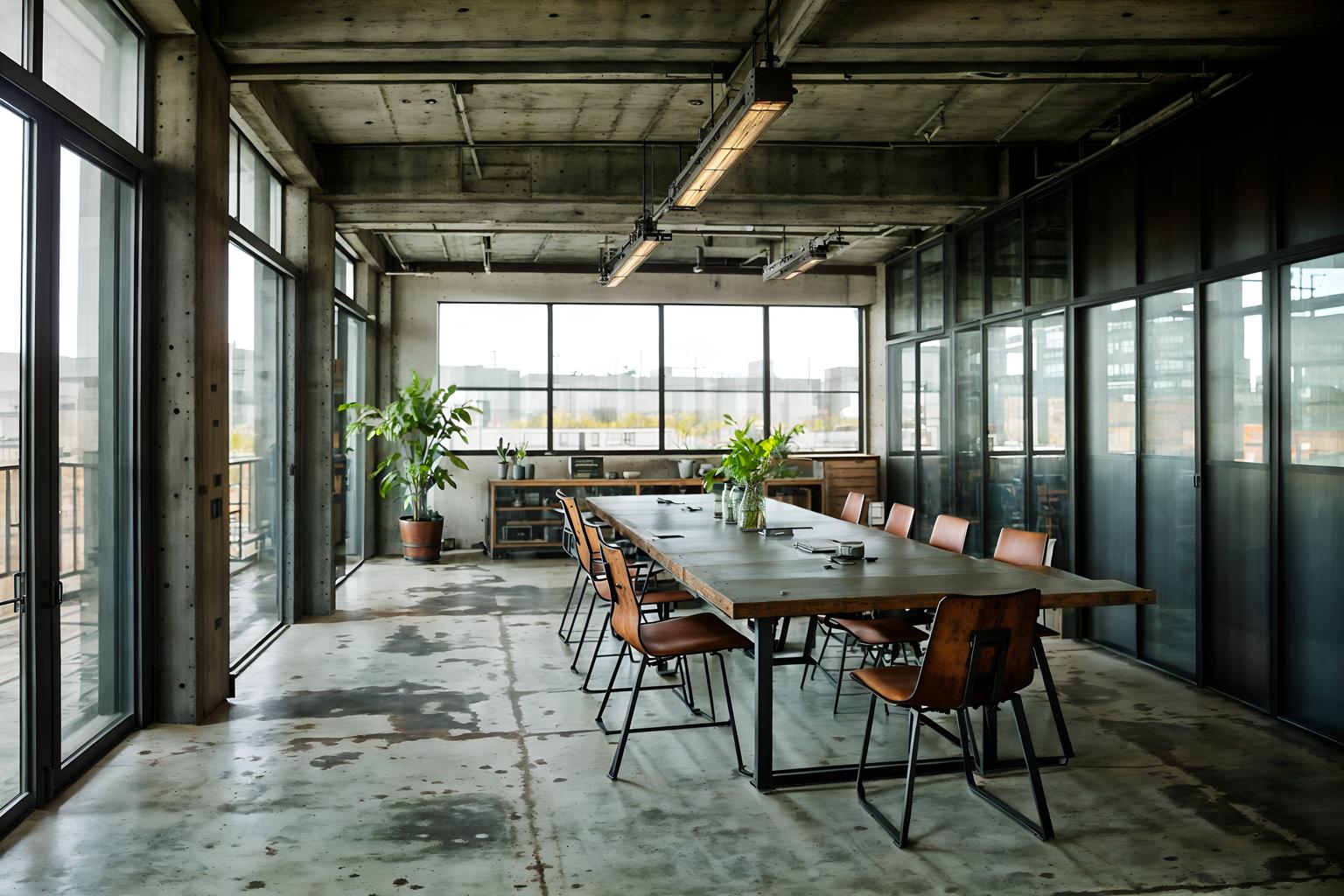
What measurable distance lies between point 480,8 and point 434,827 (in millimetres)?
3406

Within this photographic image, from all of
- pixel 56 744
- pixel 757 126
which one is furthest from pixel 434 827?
pixel 757 126

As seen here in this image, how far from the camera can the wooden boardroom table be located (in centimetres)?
336

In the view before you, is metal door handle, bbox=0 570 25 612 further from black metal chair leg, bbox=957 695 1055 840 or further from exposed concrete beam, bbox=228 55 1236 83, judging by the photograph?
black metal chair leg, bbox=957 695 1055 840

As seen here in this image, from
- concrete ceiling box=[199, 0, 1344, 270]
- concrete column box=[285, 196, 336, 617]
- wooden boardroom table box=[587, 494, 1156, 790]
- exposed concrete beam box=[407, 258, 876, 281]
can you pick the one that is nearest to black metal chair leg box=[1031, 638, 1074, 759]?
wooden boardroom table box=[587, 494, 1156, 790]

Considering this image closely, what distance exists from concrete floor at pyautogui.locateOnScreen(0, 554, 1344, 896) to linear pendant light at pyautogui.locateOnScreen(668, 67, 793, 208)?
2.58 meters

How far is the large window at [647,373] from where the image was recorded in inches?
419

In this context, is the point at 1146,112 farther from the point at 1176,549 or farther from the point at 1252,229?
the point at 1176,549

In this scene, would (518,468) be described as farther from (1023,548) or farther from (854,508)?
(1023,548)

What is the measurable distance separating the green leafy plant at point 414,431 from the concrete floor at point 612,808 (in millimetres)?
4514

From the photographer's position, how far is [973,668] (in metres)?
3.07

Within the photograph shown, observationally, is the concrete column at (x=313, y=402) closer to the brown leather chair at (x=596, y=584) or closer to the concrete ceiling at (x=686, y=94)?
the concrete ceiling at (x=686, y=94)

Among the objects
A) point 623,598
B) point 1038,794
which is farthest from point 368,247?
point 1038,794

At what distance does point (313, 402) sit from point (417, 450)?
8.95 ft

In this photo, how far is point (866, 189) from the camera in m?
6.81
